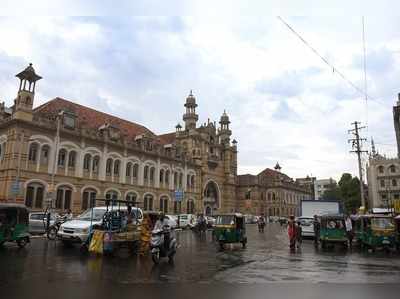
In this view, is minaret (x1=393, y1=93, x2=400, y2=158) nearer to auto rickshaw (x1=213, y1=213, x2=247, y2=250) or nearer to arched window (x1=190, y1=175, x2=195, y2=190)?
auto rickshaw (x1=213, y1=213, x2=247, y2=250)

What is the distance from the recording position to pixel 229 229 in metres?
20.0

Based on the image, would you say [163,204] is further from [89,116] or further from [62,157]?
[62,157]

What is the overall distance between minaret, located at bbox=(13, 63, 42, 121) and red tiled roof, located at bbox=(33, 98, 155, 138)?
1.81 meters

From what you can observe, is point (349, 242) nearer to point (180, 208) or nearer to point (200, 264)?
point (200, 264)

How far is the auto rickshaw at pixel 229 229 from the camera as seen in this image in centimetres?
1995

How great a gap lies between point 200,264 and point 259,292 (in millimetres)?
4979

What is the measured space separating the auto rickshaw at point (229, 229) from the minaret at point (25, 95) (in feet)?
78.6

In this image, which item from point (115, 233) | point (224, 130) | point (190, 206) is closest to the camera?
point (115, 233)

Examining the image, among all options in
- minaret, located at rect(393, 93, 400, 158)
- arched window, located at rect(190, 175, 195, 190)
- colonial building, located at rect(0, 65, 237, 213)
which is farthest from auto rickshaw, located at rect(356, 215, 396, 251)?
arched window, located at rect(190, 175, 195, 190)

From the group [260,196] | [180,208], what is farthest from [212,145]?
[260,196]

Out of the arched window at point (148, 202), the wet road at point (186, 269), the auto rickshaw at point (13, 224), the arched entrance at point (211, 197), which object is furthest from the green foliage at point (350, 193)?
the auto rickshaw at point (13, 224)

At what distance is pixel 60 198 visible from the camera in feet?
122

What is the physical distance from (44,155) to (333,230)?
2910 centimetres

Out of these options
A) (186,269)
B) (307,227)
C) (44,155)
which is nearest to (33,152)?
(44,155)
